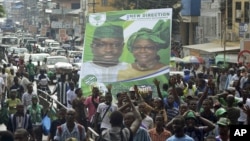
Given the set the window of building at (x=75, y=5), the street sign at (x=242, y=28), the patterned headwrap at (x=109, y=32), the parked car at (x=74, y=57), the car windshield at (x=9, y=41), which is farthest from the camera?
the window of building at (x=75, y=5)

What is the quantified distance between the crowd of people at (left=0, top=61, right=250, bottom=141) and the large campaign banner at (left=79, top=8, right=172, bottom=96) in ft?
1.58

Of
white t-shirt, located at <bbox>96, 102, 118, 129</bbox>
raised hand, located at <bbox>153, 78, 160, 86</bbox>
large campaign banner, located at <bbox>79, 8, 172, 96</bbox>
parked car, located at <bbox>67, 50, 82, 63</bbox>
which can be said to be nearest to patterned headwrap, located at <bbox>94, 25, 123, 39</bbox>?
large campaign banner, located at <bbox>79, 8, 172, 96</bbox>

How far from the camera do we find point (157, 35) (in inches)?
739

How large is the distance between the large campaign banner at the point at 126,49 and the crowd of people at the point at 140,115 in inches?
19.0

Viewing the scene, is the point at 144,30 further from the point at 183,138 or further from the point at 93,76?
the point at 183,138

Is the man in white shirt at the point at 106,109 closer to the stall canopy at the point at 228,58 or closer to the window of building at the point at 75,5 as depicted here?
the stall canopy at the point at 228,58

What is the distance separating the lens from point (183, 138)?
10773mm

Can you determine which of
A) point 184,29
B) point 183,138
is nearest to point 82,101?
point 183,138

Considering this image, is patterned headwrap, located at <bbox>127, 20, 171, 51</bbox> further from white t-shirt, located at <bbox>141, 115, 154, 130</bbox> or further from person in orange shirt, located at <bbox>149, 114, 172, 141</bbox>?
person in orange shirt, located at <bbox>149, 114, 172, 141</bbox>

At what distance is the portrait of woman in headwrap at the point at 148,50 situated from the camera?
18531 millimetres

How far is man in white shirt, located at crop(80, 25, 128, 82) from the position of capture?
1867cm

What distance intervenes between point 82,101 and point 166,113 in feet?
7.83

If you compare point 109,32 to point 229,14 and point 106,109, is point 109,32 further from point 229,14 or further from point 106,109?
point 229,14

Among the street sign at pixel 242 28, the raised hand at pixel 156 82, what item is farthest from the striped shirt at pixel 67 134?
the street sign at pixel 242 28
